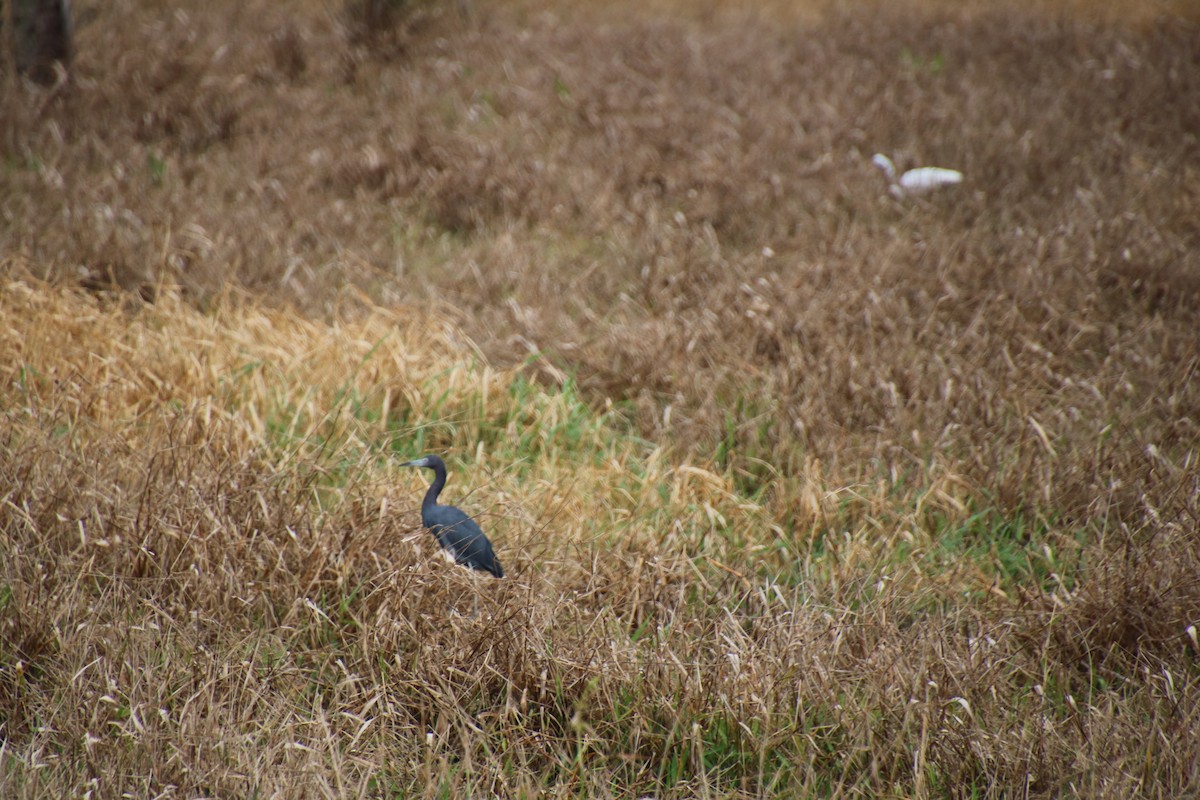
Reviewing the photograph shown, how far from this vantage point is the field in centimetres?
243

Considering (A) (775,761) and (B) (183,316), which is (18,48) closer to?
(B) (183,316)

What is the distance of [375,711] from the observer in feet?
8.21

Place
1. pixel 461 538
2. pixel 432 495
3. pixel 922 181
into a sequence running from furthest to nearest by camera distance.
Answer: pixel 922 181 < pixel 432 495 < pixel 461 538

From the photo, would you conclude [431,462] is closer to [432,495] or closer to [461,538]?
[432,495]

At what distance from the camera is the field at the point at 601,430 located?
2430mm

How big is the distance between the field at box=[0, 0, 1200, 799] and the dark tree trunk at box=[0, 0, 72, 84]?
25 centimetres

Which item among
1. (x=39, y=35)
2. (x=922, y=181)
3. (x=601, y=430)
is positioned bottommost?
(x=601, y=430)

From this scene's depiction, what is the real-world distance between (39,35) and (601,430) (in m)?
6.04

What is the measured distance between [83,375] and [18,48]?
4.93 metres

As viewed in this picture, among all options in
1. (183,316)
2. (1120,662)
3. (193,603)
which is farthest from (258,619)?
(1120,662)

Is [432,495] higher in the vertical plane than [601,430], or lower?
higher

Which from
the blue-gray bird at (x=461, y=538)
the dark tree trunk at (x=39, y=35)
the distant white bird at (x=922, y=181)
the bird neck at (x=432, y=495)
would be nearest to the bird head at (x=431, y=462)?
the bird neck at (x=432, y=495)

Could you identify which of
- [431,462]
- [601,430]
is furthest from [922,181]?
[431,462]

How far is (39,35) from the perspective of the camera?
7316 mm
